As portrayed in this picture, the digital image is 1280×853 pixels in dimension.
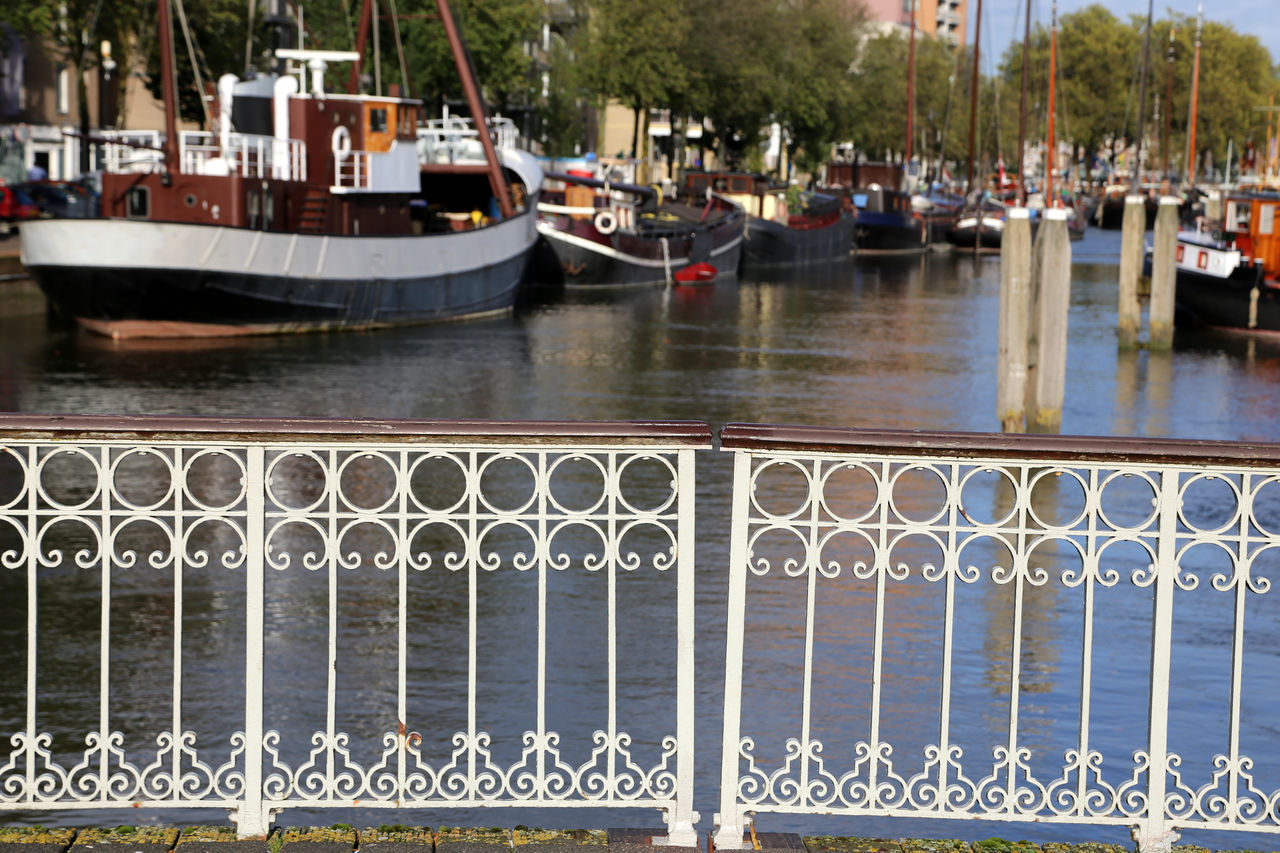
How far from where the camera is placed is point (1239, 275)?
35125 millimetres

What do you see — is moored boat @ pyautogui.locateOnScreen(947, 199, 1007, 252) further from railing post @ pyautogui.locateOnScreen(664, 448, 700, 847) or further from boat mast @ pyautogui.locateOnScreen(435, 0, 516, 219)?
railing post @ pyautogui.locateOnScreen(664, 448, 700, 847)

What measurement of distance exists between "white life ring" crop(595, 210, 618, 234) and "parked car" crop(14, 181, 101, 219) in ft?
42.3

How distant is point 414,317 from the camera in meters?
34.5

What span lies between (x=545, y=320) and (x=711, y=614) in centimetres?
2614

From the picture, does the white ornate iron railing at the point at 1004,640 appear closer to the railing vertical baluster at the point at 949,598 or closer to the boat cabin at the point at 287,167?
the railing vertical baluster at the point at 949,598

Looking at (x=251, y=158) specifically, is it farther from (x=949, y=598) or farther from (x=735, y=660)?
(x=949, y=598)

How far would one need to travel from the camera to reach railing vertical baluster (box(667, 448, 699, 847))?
546 cm

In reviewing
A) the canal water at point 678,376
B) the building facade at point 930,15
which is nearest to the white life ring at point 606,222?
the canal water at point 678,376

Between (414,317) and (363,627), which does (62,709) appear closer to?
(363,627)

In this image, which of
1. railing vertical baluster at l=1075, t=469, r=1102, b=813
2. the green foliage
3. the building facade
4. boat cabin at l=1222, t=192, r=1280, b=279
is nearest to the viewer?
railing vertical baluster at l=1075, t=469, r=1102, b=813

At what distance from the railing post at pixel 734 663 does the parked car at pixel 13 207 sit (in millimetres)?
38420

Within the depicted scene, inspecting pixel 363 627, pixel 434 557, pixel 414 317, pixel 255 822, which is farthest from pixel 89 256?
pixel 255 822

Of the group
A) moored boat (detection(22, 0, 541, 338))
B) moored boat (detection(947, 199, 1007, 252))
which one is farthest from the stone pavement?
moored boat (detection(947, 199, 1007, 252))

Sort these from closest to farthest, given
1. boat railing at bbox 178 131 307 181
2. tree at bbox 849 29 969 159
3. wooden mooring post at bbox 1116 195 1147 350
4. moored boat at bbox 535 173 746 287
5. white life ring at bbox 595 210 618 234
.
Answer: boat railing at bbox 178 131 307 181
wooden mooring post at bbox 1116 195 1147 350
white life ring at bbox 595 210 618 234
moored boat at bbox 535 173 746 287
tree at bbox 849 29 969 159
